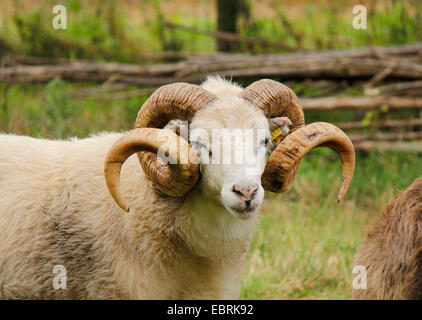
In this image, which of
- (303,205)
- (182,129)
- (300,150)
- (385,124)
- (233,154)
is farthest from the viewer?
(385,124)

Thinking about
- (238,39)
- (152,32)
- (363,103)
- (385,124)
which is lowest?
(385,124)

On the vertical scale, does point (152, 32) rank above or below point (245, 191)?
above

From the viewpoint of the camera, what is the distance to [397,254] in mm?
4469

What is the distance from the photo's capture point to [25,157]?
503 cm

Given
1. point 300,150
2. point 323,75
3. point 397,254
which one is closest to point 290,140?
point 300,150

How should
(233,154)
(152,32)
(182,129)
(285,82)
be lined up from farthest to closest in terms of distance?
(152,32) → (285,82) → (182,129) → (233,154)

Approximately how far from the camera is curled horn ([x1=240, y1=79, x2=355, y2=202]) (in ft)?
13.6

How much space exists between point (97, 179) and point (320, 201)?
4.05m

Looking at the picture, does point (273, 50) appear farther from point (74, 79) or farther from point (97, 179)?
point (97, 179)

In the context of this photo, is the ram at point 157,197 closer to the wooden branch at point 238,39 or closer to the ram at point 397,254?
the ram at point 397,254

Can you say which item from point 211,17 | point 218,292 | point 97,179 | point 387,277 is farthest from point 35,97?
point 211,17

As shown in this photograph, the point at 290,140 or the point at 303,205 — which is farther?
the point at 303,205

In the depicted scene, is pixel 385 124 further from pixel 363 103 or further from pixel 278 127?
pixel 278 127

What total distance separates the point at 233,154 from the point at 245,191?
30cm
